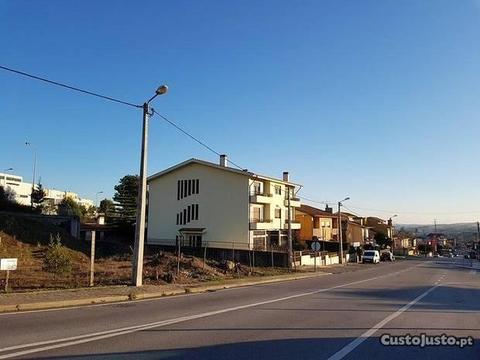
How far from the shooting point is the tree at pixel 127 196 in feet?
277

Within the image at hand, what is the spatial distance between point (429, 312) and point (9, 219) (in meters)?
28.8

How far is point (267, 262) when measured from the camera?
44250 millimetres

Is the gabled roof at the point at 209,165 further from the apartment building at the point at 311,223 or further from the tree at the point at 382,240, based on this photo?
the tree at the point at 382,240

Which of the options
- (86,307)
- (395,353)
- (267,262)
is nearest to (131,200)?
(267,262)

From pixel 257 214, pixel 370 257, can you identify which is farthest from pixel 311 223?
pixel 257 214

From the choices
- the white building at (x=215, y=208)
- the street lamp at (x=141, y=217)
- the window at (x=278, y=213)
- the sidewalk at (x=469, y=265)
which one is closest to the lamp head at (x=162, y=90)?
the street lamp at (x=141, y=217)

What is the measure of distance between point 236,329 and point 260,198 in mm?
47063

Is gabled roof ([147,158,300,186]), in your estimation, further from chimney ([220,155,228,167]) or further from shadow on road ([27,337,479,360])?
shadow on road ([27,337,479,360])

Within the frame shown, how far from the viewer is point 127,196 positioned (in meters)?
87.9

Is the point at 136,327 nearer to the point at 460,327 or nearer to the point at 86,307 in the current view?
the point at 86,307

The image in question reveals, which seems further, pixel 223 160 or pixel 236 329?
pixel 223 160

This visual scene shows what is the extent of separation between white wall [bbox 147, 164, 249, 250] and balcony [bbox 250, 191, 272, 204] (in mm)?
697

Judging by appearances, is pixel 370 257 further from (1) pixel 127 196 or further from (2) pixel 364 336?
(2) pixel 364 336

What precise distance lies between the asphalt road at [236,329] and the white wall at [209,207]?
3983 centimetres
